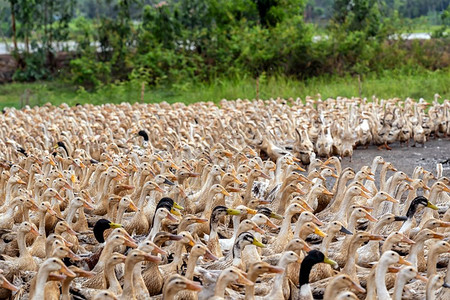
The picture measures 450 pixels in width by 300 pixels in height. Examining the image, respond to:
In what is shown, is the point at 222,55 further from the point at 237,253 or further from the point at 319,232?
the point at 237,253

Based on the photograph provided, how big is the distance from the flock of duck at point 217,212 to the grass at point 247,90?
585 cm

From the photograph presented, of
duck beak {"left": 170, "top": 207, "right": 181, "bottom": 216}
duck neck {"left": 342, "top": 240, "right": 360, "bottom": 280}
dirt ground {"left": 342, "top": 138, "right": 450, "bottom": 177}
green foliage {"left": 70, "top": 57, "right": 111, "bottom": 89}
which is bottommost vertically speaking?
dirt ground {"left": 342, "top": 138, "right": 450, "bottom": 177}

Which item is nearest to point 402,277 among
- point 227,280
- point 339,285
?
point 339,285

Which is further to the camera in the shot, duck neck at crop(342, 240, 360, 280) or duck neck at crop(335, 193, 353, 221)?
duck neck at crop(335, 193, 353, 221)

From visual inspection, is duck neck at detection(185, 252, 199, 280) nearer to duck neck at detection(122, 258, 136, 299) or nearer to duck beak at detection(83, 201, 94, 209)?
duck neck at detection(122, 258, 136, 299)

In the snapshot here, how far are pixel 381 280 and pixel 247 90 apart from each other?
1793 centimetres

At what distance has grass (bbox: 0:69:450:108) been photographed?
2348 cm

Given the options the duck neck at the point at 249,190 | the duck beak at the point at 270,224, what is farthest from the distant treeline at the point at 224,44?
the duck beak at the point at 270,224

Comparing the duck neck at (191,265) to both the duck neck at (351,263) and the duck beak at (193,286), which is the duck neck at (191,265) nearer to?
the duck beak at (193,286)

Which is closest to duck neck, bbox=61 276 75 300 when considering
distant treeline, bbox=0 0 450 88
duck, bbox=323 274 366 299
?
duck, bbox=323 274 366 299

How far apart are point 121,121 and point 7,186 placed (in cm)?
717

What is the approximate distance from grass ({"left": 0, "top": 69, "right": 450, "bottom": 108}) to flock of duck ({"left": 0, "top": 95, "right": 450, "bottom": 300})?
5.85 meters

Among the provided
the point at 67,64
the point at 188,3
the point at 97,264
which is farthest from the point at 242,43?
the point at 97,264

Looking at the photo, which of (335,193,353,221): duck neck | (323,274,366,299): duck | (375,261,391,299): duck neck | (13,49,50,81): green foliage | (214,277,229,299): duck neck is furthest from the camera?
(13,49,50,81): green foliage
